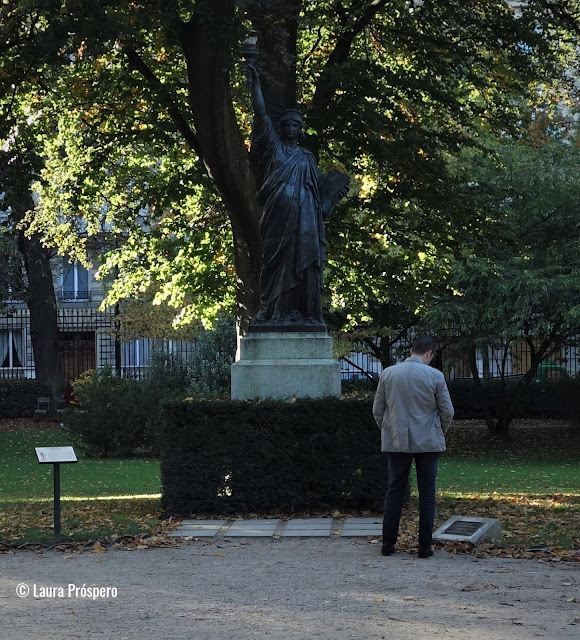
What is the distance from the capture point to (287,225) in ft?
41.7

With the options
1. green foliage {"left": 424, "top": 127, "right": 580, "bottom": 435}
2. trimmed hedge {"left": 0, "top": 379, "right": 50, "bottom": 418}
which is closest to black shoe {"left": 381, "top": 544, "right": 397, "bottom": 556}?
green foliage {"left": 424, "top": 127, "right": 580, "bottom": 435}

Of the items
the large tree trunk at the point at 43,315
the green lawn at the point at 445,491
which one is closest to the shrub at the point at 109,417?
the green lawn at the point at 445,491

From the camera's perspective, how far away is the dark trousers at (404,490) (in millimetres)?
9406

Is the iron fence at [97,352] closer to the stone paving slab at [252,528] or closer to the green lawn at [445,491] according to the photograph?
the green lawn at [445,491]

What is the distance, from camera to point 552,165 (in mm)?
25172

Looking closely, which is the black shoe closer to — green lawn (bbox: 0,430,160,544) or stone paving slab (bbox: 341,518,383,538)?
stone paving slab (bbox: 341,518,383,538)

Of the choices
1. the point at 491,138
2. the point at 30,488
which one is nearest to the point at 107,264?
the point at 30,488

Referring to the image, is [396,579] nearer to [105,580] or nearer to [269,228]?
[105,580]

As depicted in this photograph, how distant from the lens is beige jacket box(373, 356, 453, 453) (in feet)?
31.0

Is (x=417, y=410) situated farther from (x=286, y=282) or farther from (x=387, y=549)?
(x=286, y=282)

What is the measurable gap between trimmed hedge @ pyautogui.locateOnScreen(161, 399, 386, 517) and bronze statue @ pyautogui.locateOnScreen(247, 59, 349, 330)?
3.81 ft

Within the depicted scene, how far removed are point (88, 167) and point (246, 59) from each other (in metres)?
9.37

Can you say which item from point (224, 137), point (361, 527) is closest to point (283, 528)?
point (361, 527)

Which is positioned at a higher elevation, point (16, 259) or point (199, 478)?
point (16, 259)
